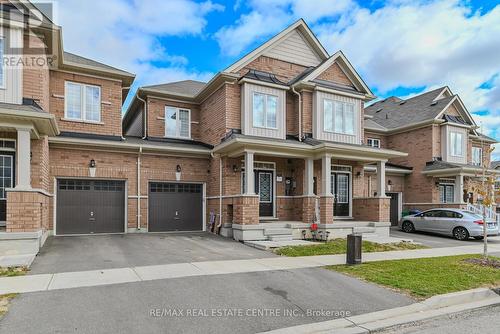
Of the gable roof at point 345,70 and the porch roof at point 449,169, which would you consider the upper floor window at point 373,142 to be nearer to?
the porch roof at point 449,169

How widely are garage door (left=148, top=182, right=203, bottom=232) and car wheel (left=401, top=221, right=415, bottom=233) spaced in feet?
36.5

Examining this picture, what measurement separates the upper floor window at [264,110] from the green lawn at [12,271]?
9.70 metres

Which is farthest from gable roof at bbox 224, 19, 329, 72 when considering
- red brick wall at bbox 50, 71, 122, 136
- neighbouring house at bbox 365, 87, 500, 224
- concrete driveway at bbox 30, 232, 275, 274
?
concrete driveway at bbox 30, 232, 275, 274

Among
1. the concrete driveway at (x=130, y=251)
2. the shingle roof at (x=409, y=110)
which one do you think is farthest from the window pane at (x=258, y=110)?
the shingle roof at (x=409, y=110)

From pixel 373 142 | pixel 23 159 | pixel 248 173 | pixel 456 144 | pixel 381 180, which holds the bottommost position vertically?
pixel 381 180

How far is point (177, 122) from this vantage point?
1742cm

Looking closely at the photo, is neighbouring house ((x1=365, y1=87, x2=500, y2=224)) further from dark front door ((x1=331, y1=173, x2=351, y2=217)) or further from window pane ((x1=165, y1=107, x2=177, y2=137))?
window pane ((x1=165, y1=107, x2=177, y2=137))

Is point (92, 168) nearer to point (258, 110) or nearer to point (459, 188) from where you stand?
point (258, 110)

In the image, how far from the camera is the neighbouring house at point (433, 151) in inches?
836

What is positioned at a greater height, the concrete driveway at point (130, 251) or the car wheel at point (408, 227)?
the concrete driveway at point (130, 251)

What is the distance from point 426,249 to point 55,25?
14.6 m

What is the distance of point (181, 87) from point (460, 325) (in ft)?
52.4

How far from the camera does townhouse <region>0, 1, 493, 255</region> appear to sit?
44.4ft

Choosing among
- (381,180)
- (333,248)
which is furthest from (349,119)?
(333,248)
